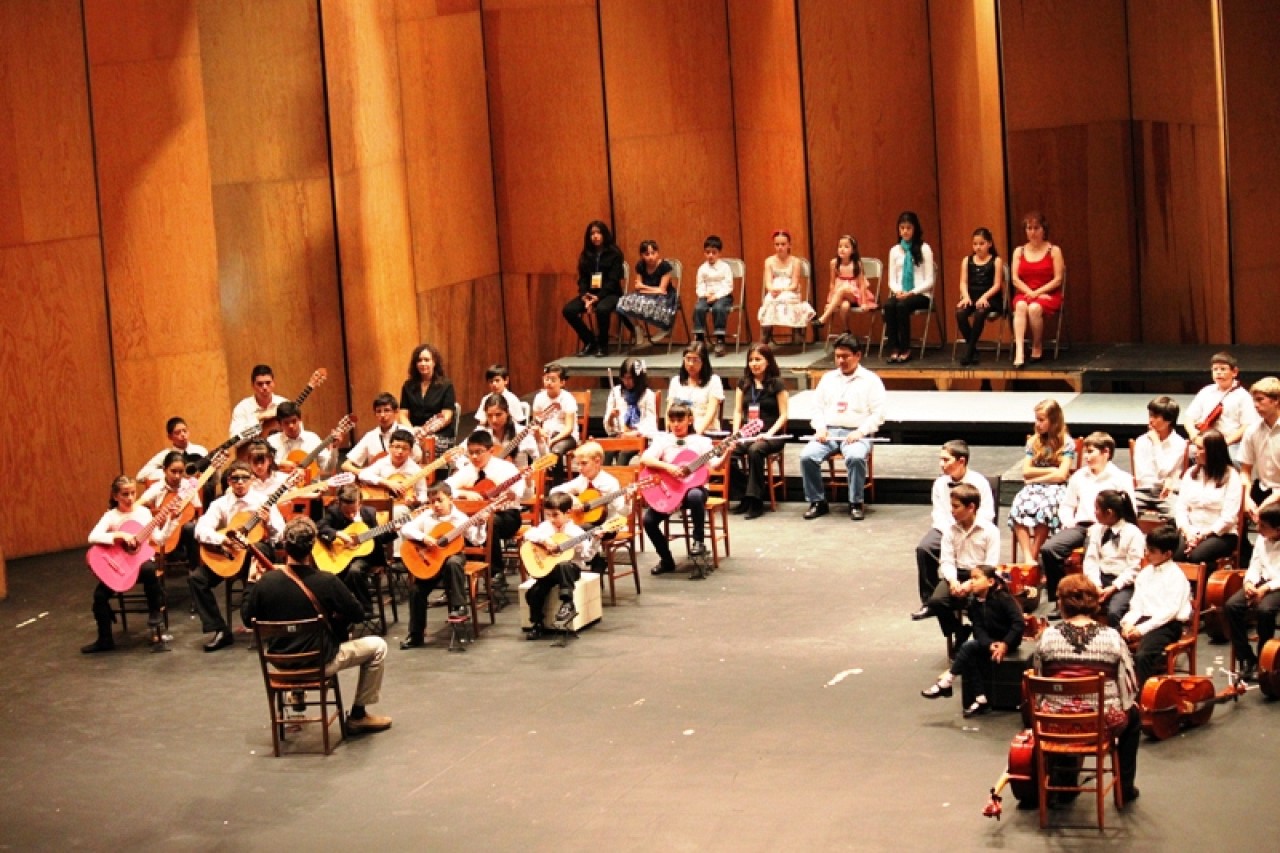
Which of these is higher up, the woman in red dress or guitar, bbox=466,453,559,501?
the woman in red dress

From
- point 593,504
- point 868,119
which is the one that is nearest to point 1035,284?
point 868,119

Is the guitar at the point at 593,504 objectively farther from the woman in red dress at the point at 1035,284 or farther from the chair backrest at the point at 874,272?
the chair backrest at the point at 874,272

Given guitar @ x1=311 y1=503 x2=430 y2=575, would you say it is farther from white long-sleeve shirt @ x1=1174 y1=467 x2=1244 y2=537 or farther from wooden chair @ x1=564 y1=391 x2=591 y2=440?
white long-sleeve shirt @ x1=1174 y1=467 x2=1244 y2=537

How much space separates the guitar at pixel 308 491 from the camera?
11.5 metres

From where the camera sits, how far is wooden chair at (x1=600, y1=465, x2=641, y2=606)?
37.4ft

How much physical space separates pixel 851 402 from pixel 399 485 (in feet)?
9.89

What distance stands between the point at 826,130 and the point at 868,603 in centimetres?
602

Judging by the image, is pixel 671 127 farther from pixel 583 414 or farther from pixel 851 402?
pixel 851 402

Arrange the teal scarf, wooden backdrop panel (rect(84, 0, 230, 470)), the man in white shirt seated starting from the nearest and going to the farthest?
the man in white shirt seated, wooden backdrop panel (rect(84, 0, 230, 470)), the teal scarf

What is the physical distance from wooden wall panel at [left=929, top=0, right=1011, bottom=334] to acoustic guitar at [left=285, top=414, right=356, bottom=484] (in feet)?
18.1

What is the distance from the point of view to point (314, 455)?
12.5 metres

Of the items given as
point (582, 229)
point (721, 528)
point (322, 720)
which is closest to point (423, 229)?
point (582, 229)

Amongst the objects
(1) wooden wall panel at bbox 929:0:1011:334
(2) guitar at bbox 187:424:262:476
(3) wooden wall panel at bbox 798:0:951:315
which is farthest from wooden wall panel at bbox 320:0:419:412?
(1) wooden wall panel at bbox 929:0:1011:334

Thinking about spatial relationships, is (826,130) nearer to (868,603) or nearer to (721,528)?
(721,528)
